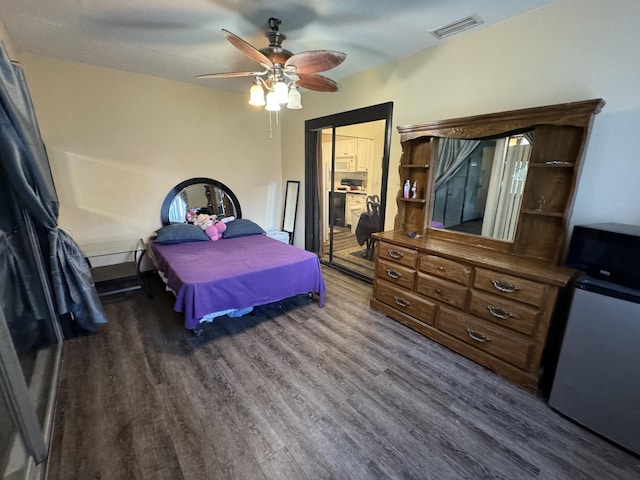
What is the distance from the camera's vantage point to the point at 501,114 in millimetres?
2027

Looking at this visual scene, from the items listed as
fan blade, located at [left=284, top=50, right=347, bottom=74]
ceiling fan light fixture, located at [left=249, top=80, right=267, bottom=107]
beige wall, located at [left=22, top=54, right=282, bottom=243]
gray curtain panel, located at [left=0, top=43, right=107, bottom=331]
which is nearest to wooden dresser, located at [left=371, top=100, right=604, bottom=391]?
fan blade, located at [left=284, top=50, right=347, bottom=74]

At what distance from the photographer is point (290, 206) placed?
4730 mm

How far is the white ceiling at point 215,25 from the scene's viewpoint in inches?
75.9

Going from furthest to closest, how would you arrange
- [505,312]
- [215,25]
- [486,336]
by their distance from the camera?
[215,25], [486,336], [505,312]

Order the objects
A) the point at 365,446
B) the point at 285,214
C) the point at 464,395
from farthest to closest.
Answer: the point at 285,214 < the point at 464,395 < the point at 365,446

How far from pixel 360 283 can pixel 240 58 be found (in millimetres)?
3014

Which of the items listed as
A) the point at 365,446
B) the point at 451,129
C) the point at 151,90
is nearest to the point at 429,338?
the point at 365,446

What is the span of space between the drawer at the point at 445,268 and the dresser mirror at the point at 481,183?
18.2 inches

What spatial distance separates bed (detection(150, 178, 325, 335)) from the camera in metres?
2.30

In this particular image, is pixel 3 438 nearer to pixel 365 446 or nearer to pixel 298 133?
pixel 365 446

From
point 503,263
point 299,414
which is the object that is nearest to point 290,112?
point 503,263

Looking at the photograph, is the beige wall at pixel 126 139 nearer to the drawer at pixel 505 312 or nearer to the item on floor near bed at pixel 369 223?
the item on floor near bed at pixel 369 223

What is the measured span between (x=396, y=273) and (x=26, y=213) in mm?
3007

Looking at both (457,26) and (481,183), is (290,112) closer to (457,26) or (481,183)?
(457,26)
